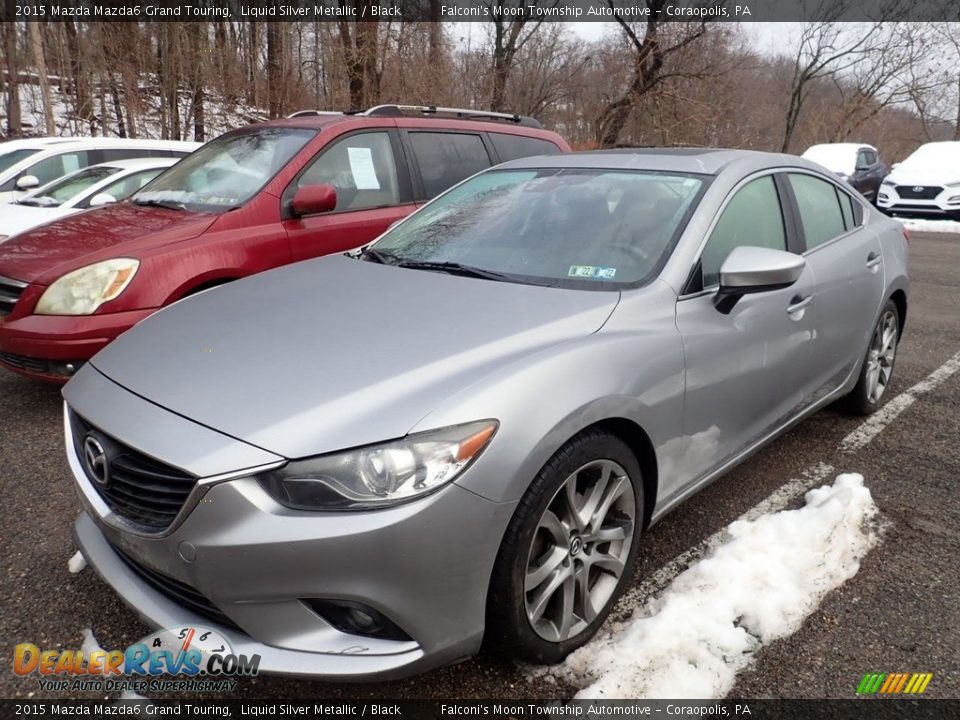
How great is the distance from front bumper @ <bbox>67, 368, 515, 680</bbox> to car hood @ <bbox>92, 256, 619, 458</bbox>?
17cm

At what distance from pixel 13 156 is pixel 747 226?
905 cm

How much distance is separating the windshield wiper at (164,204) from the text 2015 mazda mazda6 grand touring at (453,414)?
186 cm

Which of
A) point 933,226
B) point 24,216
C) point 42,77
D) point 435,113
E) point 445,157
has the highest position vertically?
point 42,77

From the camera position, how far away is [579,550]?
210 cm

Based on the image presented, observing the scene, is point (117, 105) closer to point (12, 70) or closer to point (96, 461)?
point (12, 70)

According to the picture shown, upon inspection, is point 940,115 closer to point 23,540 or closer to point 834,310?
point 834,310

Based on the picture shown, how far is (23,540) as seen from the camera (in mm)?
2736

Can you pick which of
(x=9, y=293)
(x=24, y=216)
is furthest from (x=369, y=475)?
(x=24, y=216)

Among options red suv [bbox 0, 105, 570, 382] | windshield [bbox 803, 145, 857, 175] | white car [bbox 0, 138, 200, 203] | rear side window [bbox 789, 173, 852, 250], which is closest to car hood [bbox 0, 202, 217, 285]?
red suv [bbox 0, 105, 570, 382]

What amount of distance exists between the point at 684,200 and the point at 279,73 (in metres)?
16.3

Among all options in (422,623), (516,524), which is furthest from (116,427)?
Answer: (516,524)

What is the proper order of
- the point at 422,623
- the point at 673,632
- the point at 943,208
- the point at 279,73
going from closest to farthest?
the point at 422,623, the point at 673,632, the point at 943,208, the point at 279,73

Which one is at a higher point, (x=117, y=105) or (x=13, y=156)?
(x=117, y=105)

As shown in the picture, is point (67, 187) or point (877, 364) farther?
point (67, 187)
